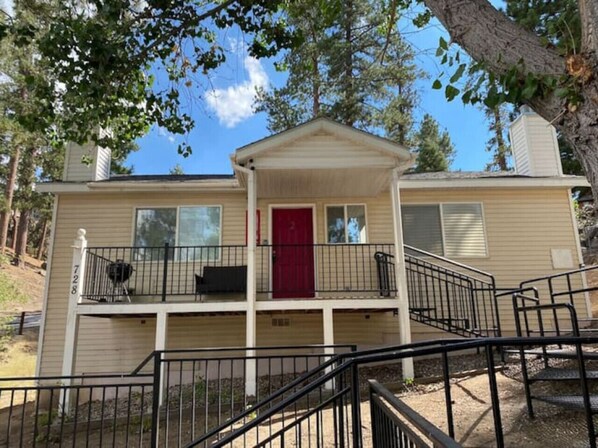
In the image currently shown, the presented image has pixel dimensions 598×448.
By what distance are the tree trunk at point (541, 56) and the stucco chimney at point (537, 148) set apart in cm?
790

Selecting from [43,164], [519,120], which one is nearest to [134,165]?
[43,164]

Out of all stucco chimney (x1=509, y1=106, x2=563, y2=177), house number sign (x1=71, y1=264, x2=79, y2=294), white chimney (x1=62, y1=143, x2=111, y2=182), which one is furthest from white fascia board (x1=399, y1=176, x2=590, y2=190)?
white chimney (x1=62, y1=143, x2=111, y2=182)

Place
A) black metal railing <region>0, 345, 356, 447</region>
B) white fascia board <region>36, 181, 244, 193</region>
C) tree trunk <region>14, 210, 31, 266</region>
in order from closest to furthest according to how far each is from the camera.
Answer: black metal railing <region>0, 345, 356, 447</region> → white fascia board <region>36, 181, 244, 193</region> → tree trunk <region>14, 210, 31, 266</region>

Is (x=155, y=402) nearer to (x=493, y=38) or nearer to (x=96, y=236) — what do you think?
(x=493, y=38)

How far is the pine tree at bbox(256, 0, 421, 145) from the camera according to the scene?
54.0 feet

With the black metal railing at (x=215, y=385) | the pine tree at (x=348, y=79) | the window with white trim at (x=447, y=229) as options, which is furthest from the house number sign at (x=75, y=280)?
the pine tree at (x=348, y=79)

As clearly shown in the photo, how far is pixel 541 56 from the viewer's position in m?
2.83

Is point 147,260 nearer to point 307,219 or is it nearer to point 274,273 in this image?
point 274,273

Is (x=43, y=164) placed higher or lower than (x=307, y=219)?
higher

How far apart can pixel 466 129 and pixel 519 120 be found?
47.0 ft

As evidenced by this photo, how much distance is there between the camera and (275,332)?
9125 mm

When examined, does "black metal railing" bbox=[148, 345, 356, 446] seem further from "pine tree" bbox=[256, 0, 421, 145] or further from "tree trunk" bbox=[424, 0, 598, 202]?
"pine tree" bbox=[256, 0, 421, 145]

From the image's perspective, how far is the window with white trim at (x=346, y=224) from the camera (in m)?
9.54

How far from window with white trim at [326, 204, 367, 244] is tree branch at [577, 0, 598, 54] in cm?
708
